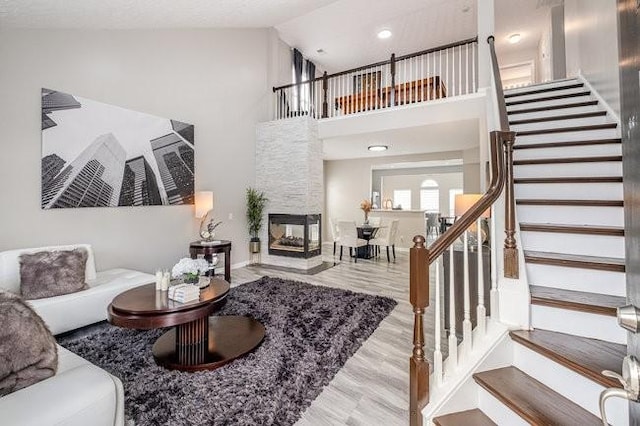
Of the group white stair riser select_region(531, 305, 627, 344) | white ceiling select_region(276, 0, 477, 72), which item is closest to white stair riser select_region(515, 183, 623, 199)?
white stair riser select_region(531, 305, 627, 344)

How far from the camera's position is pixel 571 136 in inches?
119

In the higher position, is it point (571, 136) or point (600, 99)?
point (600, 99)

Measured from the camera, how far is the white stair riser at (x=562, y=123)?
10.2 ft

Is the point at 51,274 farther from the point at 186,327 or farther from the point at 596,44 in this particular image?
the point at 596,44

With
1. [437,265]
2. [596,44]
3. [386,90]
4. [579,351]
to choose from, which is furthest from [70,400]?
[386,90]

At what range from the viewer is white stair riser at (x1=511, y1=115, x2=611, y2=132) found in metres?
3.11

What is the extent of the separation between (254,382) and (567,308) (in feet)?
6.39

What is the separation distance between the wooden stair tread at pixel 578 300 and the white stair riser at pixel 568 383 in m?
0.30

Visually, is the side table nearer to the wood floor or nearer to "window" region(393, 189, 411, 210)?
the wood floor

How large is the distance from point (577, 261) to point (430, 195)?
24.8 ft

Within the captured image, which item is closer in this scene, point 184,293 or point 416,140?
point 184,293

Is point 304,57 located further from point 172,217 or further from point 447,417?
point 447,417

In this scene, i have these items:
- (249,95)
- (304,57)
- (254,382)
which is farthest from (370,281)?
(304,57)

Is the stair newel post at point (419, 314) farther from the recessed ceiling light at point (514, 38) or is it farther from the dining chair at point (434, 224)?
the recessed ceiling light at point (514, 38)
